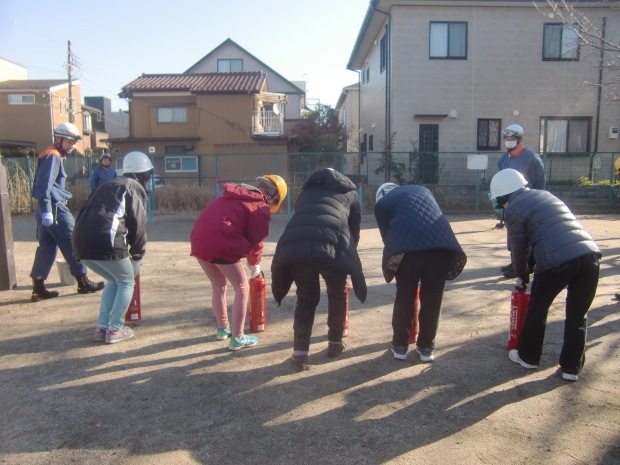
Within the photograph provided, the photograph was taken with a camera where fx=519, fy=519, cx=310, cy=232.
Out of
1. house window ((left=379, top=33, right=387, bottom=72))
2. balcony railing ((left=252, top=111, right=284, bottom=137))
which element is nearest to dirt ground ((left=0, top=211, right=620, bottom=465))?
house window ((left=379, top=33, right=387, bottom=72))

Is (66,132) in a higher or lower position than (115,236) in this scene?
higher

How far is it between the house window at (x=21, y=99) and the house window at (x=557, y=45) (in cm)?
3270

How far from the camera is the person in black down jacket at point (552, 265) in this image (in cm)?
371

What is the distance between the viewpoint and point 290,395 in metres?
3.72

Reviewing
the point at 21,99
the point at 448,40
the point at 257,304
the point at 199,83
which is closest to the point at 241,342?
the point at 257,304

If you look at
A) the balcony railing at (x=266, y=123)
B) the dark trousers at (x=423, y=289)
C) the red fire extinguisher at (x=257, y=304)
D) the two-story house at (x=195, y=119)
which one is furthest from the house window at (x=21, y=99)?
the dark trousers at (x=423, y=289)

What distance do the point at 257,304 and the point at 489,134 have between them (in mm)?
15422

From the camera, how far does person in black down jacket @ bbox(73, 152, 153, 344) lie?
442 centimetres

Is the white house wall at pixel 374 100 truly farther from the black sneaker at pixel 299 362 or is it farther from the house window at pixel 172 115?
the black sneaker at pixel 299 362

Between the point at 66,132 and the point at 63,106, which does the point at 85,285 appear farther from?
the point at 63,106

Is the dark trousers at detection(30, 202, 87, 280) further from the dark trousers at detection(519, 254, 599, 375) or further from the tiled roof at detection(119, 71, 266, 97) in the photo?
the tiled roof at detection(119, 71, 266, 97)

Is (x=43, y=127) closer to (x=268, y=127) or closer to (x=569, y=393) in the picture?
(x=268, y=127)

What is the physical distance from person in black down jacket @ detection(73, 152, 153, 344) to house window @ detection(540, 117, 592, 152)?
16.9m

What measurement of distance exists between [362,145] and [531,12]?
1027 cm
